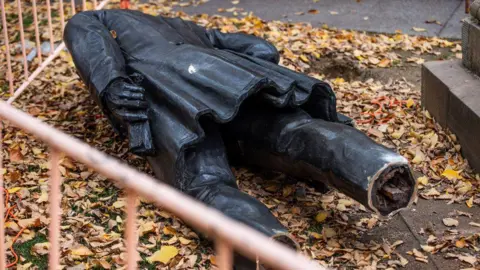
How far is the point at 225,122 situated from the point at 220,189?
14.8 inches

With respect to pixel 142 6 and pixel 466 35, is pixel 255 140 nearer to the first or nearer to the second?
pixel 466 35

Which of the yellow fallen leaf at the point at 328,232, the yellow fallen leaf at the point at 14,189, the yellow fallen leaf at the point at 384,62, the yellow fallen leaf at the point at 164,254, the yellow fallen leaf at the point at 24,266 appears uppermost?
the yellow fallen leaf at the point at 384,62

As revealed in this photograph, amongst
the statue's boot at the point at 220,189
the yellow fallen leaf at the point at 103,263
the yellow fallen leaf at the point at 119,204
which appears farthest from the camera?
the yellow fallen leaf at the point at 119,204

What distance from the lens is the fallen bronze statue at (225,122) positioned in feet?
→ 13.0

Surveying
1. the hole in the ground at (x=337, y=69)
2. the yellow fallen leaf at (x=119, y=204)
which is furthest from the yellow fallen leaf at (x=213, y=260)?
the hole in the ground at (x=337, y=69)

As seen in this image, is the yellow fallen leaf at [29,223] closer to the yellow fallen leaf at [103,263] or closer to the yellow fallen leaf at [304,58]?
the yellow fallen leaf at [103,263]

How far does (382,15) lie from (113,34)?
3692 millimetres

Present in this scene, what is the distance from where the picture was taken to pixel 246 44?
5371 millimetres

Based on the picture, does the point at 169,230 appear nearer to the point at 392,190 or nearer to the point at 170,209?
the point at 392,190

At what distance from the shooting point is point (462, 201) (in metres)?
4.75

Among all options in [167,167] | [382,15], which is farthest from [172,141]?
[382,15]

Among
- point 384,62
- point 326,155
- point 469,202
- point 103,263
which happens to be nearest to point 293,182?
point 326,155

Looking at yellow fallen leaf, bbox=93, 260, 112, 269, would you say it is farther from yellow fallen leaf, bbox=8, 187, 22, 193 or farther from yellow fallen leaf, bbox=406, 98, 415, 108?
yellow fallen leaf, bbox=406, 98, 415, 108

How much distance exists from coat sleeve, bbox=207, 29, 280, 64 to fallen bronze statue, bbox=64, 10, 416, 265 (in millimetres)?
236
